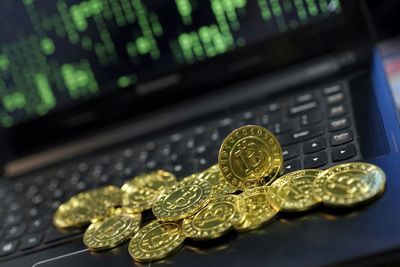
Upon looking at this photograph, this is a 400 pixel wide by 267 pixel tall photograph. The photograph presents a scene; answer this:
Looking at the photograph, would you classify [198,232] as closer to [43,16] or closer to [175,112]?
[175,112]

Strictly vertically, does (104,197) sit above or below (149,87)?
below

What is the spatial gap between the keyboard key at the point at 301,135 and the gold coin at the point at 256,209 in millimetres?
107

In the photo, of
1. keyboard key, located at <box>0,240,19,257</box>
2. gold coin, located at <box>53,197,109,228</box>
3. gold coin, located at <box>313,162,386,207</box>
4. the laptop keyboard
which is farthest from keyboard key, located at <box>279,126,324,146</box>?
keyboard key, located at <box>0,240,19,257</box>

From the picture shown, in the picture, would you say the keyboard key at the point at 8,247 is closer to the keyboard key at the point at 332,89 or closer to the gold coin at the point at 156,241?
the gold coin at the point at 156,241

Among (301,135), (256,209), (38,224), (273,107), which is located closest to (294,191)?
(256,209)

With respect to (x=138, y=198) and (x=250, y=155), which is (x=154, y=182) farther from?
(x=250, y=155)

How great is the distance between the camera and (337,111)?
588 millimetres

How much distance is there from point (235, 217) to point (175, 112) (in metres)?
0.34

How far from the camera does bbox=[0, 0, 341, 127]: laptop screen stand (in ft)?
2.29

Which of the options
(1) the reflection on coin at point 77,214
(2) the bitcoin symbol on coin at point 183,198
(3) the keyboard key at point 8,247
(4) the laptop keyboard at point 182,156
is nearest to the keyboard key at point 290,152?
(4) the laptop keyboard at point 182,156

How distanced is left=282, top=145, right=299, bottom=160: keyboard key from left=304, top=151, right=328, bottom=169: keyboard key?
2cm

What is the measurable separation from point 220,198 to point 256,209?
0.14ft

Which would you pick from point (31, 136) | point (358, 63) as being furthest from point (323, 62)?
point (31, 136)

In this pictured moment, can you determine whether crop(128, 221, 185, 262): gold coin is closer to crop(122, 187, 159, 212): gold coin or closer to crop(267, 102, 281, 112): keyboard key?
crop(122, 187, 159, 212): gold coin
